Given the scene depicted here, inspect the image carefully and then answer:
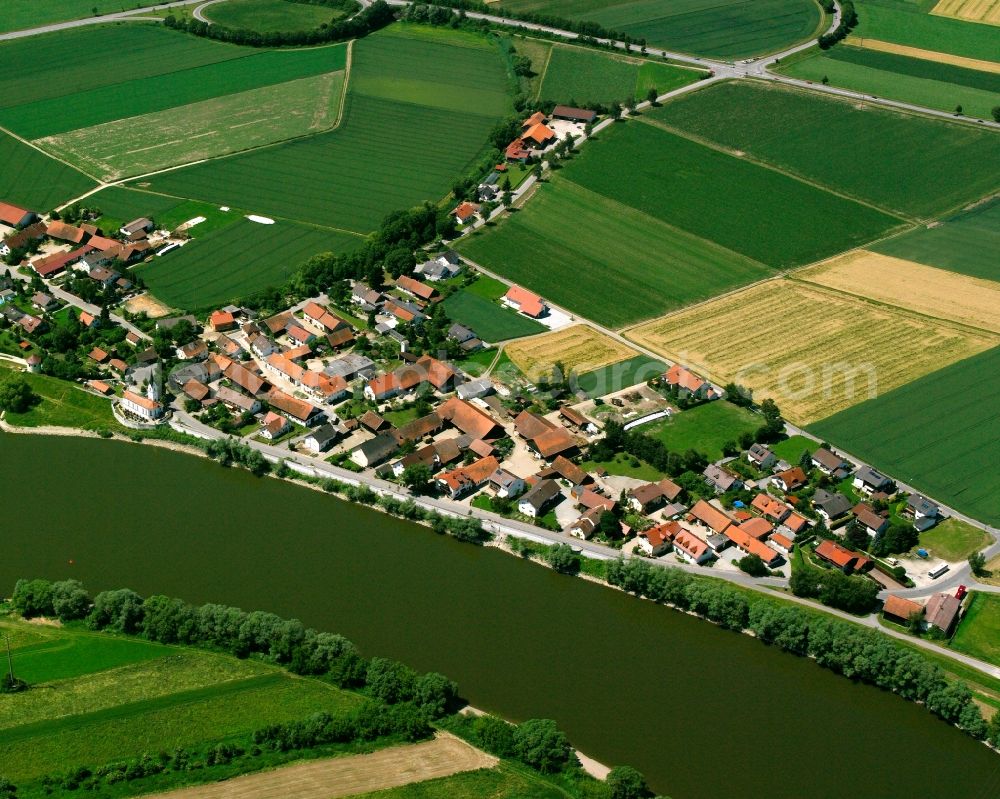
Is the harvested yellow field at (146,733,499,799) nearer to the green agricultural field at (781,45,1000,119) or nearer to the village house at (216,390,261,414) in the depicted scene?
the village house at (216,390,261,414)

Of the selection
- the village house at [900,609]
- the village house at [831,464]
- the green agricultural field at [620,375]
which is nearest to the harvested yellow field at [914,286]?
the green agricultural field at [620,375]

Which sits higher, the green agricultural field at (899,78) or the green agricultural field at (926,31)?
the green agricultural field at (926,31)

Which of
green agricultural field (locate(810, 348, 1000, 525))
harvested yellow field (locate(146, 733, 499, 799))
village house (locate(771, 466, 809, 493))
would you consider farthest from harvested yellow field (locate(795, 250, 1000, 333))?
harvested yellow field (locate(146, 733, 499, 799))

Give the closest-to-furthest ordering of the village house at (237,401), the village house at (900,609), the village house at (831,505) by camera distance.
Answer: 1. the village house at (900,609)
2. the village house at (831,505)
3. the village house at (237,401)

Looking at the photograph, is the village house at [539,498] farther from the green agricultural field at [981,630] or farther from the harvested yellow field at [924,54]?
the harvested yellow field at [924,54]

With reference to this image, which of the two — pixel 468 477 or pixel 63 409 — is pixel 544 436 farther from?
pixel 63 409
